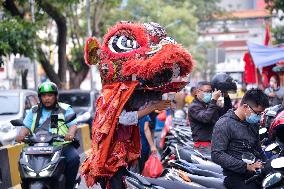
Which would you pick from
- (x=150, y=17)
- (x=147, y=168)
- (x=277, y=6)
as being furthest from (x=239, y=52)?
(x=147, y=168)

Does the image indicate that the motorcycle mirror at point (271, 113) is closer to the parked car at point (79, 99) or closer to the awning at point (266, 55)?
the awning at point (266, 55)

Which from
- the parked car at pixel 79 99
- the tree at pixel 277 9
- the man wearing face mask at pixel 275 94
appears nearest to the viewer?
the man wearing face mask at pixel 275 94

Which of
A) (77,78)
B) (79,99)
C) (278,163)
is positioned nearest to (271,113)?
(278,163)

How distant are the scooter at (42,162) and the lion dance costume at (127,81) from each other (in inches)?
36.1

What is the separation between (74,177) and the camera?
752 cm

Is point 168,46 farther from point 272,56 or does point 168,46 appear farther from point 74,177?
point 272,56

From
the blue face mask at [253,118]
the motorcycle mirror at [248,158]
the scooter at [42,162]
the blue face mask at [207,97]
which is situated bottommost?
the scooter at [42,162]

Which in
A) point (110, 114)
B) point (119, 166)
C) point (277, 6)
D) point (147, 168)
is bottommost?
point (147, 168)

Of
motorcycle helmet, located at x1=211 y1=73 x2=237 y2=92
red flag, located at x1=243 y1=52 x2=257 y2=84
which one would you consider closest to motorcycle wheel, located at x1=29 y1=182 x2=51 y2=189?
motorcycle helmet, located at x1=211 y1=73 x2=237 y2=92

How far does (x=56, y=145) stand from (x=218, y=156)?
2.44 metres

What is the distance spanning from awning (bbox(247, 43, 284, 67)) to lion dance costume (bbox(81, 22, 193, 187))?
8.32 m

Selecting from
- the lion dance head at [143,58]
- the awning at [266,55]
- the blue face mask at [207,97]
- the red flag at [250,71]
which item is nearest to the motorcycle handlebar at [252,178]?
the lion dance head at [143,58]

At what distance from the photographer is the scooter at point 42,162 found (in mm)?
6812

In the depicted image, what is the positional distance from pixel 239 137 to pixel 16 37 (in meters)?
11.8
